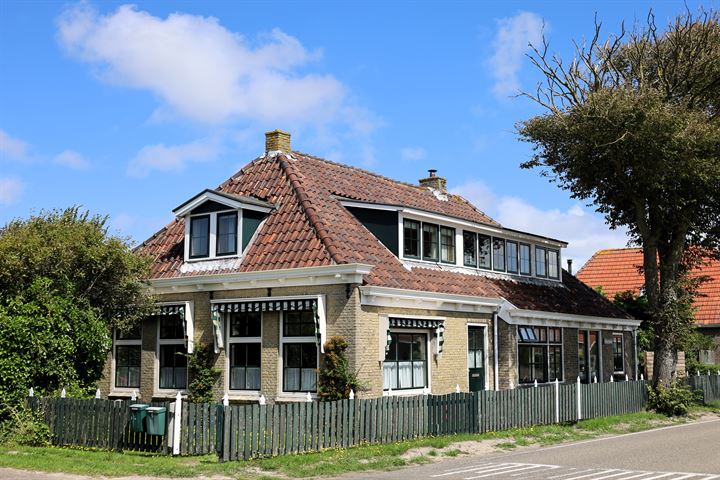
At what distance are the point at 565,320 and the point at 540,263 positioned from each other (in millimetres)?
3146

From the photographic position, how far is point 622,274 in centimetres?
4656

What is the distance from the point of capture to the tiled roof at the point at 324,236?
71.2ft

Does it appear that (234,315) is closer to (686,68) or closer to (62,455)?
(62,455)

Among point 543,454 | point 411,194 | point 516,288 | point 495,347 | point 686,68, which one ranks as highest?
point 686,68

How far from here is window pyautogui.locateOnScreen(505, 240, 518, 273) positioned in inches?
1150

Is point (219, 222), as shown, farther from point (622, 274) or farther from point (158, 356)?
point (622, 274)

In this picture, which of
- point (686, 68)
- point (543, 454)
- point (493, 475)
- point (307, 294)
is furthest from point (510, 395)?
point (686, 68)

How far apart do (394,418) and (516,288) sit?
11.2 meters

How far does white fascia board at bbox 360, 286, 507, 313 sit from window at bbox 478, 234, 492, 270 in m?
2.29

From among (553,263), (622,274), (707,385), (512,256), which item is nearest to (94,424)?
(512,256)

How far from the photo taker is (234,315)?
2261cm

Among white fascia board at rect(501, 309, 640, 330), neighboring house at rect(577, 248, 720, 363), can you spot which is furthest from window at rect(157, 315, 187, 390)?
neighboring house at rect(577, 248, 720, 363)

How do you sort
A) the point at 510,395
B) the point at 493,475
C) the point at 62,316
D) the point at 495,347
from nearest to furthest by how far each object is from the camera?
1. the point at 493,475
2. the point at 62,316
3. the point at 510,395
4. the point at 495,347

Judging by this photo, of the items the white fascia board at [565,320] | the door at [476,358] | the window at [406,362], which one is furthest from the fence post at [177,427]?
the white fascia board at [565,320]
